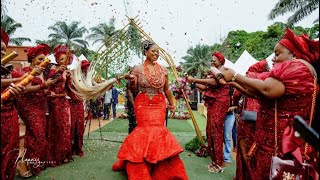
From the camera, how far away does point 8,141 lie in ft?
11.5

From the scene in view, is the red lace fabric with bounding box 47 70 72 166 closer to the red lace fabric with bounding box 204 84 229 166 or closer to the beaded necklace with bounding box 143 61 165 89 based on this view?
the beaded necklace with bounding box 143 61 165 89

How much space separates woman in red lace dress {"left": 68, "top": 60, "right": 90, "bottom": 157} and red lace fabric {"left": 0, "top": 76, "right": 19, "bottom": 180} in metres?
2.79

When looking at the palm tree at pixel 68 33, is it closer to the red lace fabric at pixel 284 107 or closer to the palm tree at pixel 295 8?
the palm tree at pixel 295 8

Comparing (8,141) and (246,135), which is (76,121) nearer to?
(8,141)

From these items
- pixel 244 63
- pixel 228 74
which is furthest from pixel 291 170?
pixel 244 63

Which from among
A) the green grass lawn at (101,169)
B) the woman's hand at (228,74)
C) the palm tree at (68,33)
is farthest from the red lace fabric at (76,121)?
the palm tree at (68,33)

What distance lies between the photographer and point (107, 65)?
23.7 ft

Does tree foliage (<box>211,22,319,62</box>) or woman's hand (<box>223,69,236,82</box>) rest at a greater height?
tree foliage (<box>211,22,319,62</box>)

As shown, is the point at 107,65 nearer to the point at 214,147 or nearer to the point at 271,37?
the point at 214,147

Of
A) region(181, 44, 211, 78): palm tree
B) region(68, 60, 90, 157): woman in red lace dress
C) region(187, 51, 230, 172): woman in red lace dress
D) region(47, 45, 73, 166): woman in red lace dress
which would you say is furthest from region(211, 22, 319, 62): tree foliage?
region(181, 44, 211, 78): palm tree

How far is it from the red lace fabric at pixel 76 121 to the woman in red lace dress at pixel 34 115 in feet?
3.96

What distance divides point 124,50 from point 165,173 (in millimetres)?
3640

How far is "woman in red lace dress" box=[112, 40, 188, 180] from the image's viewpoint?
4523 millimetres

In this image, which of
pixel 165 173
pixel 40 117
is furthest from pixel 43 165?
pixel 165 173
